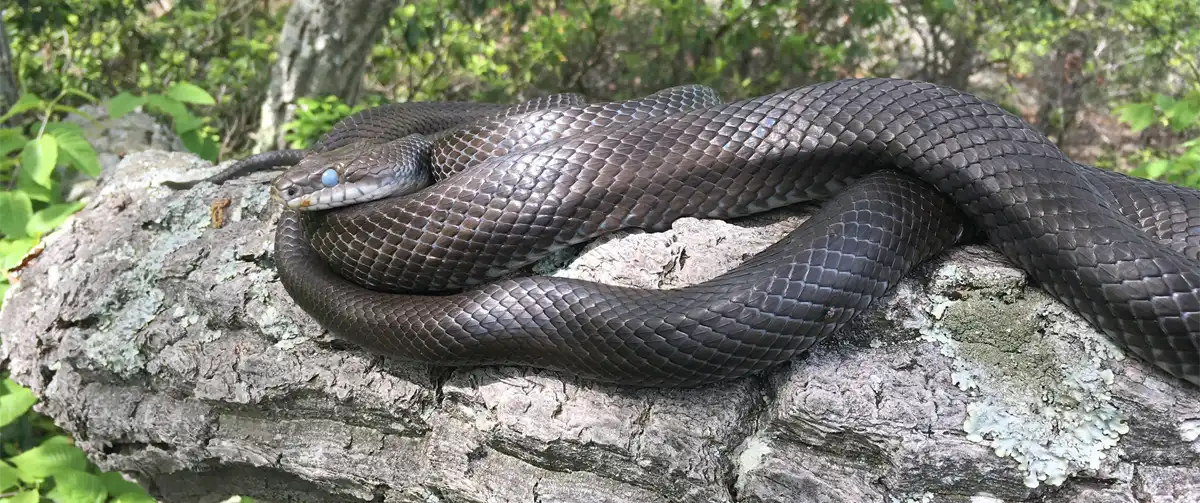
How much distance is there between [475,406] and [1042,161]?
2.25m

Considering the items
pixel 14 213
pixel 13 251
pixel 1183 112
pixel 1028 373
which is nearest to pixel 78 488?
pixel 13 251

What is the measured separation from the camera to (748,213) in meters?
3.07

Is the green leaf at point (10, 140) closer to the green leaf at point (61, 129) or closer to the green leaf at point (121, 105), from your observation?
the green leaf at point (61, 129)

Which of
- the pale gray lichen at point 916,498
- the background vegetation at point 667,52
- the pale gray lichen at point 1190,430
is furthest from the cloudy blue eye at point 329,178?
the background vegetation at point 667,52

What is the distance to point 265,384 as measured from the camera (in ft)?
10.2

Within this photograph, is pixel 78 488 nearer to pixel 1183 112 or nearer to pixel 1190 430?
pixel 1190 430

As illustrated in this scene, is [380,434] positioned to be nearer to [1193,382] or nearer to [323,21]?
[1193,382]

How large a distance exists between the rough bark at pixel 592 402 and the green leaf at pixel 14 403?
100 millimetres

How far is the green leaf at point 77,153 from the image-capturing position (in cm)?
409

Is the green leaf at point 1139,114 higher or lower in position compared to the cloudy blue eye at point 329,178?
higher

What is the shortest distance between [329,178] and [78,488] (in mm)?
1967

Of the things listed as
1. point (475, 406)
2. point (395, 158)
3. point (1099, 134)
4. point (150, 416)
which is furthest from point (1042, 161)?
point (1099, 134)

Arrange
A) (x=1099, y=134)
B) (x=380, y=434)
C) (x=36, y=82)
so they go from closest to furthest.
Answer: (x=380, y=434), (x=36, y=82), (x=1099, y=134)

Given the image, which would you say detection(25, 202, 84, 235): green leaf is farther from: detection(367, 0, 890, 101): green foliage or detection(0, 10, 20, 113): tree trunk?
detection(367, 0, 890, 101): green foliage
